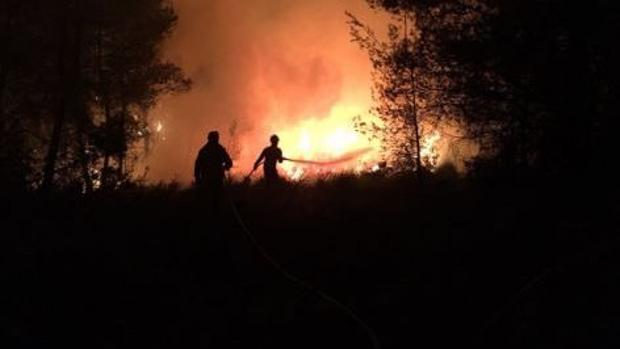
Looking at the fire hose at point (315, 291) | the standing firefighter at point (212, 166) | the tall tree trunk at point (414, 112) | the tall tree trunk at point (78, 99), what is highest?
the tall tree trunk at point (78, 99)

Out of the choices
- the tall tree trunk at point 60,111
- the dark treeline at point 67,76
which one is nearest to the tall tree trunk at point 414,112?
the dark treeline at point 67,76

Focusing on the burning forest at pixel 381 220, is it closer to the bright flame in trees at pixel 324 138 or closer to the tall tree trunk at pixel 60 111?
the tall tree trunk at pixel 60 111

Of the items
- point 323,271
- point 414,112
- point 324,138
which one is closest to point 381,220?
point 323,271

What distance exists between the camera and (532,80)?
44.2 ft

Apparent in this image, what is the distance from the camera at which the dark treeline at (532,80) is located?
13.1 metres

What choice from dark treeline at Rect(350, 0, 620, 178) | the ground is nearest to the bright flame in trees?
dark treeline at Rect(350, 0, 620, 178)

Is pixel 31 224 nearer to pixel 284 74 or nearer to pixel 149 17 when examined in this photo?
pixel 149 17

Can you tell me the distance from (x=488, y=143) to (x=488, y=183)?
1217mm

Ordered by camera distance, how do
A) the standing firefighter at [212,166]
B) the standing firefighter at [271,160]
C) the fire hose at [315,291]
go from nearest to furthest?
the fire hose at [315,291], the standing firefighter at [212,166], the standing firefighter at [271,160]

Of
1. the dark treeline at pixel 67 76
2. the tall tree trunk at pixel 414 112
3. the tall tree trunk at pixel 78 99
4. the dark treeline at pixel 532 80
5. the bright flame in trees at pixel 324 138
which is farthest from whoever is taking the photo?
the bright flame in trees at pixel 324 138

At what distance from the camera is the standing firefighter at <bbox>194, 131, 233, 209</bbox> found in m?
13.5

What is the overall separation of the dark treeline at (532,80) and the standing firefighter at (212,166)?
178 inches

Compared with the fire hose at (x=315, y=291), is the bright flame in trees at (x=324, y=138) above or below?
above

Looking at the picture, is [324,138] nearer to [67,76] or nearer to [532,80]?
[67,76]
